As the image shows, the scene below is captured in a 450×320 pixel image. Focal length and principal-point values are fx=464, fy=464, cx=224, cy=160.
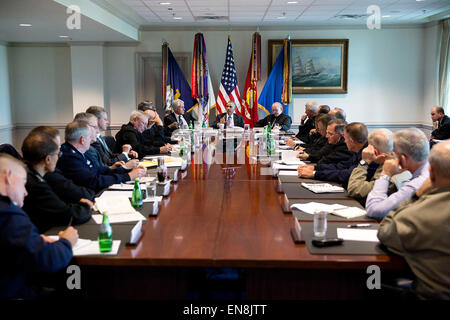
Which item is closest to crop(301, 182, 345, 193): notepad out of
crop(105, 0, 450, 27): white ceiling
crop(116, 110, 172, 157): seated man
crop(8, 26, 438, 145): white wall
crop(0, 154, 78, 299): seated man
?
crop(0, 154, 78, 299): seated man

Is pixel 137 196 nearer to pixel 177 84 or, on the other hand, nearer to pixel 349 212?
pixel 349 212

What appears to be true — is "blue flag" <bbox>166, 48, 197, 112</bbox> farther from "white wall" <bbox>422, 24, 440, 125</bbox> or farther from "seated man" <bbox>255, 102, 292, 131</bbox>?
"white wall" <bbox>422, 24, 440, 125</bbox>

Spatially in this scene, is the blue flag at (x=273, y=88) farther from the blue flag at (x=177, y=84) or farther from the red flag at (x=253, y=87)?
the blue flag at (x=177, y=84)

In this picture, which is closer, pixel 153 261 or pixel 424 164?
pixel 153 261

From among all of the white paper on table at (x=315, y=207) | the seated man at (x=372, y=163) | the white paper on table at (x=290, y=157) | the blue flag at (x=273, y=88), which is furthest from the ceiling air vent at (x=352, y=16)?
the white paper on table at (x=315, y=207)

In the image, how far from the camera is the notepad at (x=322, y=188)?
11.4ft

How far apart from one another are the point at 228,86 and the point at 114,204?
23.3ft

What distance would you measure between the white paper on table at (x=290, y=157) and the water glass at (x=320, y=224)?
243cm

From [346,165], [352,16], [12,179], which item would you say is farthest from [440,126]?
[12,179]

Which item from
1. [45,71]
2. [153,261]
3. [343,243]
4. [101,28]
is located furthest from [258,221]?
[45,71]

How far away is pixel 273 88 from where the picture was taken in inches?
389
